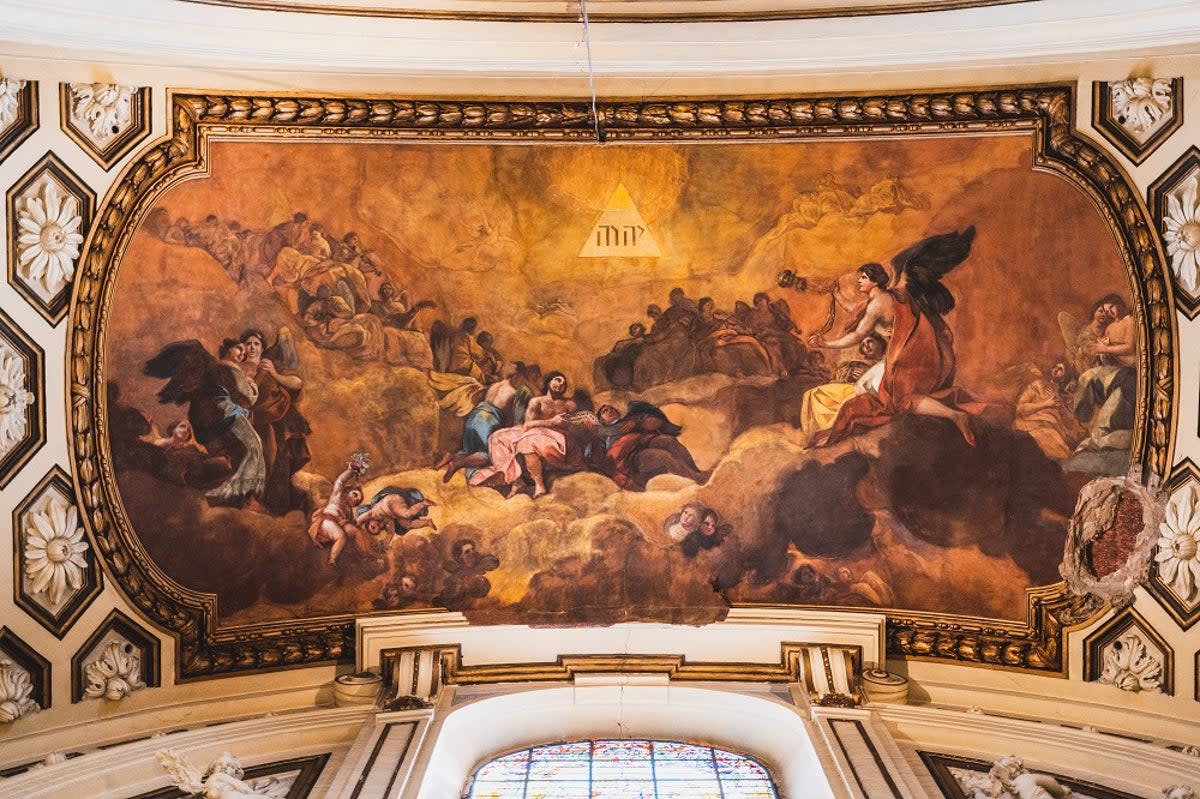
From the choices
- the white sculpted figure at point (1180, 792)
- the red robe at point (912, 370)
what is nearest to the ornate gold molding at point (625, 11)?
the red robe at point (912, 370)

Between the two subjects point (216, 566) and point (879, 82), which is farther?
point (216, 566)

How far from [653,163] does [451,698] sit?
5.41 metres

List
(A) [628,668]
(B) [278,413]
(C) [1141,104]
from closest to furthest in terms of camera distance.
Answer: (C) [1141,104], (B) [278,413], (A) [628,668]

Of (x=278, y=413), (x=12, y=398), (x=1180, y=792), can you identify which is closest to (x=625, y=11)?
(x=278, y=413)

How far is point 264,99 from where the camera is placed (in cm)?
1365

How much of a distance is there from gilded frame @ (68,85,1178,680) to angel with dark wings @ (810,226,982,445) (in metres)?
1.30

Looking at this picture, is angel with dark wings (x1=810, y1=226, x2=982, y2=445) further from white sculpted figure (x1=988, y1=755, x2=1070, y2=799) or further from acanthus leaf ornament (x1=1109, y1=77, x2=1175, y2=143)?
white sculpted figure (x1=988, y1=755, x2=1070, y2=799)

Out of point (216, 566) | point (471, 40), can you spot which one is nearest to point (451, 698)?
point (216, 566)

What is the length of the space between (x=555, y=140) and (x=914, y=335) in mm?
3917

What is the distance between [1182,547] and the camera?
1371cm

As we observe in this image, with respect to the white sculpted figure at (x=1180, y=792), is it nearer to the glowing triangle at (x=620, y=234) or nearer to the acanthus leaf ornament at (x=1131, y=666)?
the acanthus leaf ornament at (x=1131, y=666)

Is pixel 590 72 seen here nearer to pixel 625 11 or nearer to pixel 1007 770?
pixel 625 11

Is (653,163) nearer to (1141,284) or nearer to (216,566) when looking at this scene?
(1141,284)

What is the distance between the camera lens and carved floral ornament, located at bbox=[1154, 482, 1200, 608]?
538 inches
